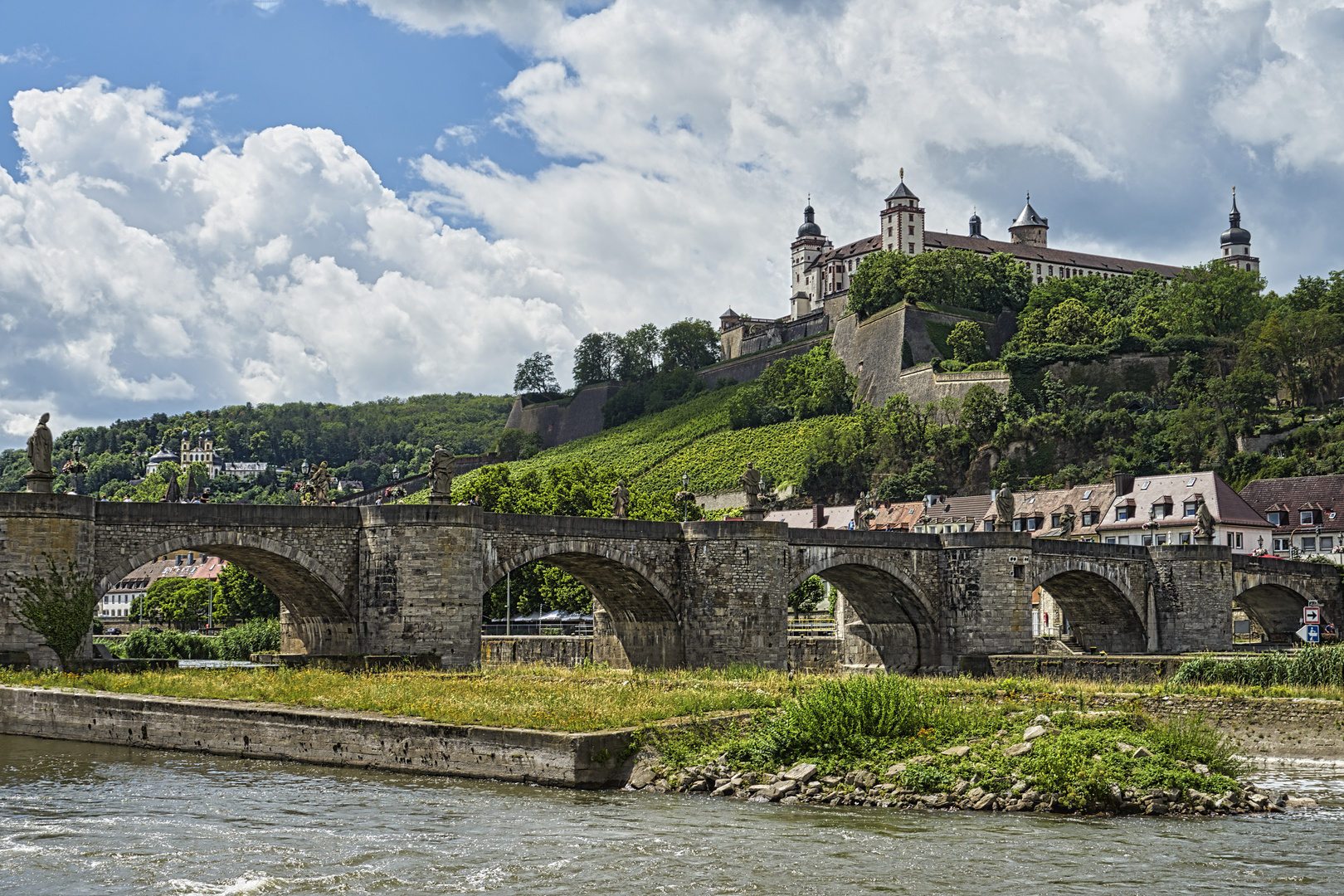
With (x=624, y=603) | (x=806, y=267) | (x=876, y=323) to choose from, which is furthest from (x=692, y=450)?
(x=624, y=603)

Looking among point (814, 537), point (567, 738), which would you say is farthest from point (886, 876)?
point (814, 537)

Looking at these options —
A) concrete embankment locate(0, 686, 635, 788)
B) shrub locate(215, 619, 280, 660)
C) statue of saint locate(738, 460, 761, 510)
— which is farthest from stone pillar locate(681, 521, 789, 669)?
shrub locate(215, 619, 280, 660)

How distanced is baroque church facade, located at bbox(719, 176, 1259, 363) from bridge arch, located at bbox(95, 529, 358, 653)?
10220 cm

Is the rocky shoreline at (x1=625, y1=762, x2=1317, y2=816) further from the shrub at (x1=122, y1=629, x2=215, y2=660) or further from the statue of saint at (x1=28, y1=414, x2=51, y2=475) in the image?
the shrub at (x1=122, y1=629, x2=215, y2=660)

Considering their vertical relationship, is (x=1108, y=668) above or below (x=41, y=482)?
below

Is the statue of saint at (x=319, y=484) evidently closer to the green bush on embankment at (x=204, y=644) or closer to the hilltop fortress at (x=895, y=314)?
the green bush on embankment at (x=204, y=644)

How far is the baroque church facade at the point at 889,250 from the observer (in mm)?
148625

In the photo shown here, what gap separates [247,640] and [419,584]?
92.3ft

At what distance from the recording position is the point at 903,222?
488 feet

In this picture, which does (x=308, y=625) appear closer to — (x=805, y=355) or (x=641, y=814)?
(x=641, y=814)

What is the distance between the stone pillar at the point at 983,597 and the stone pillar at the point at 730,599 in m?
8.06

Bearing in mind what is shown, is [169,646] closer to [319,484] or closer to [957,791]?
[319,484]

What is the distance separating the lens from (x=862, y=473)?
109 metres

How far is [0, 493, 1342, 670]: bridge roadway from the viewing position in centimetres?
3597
